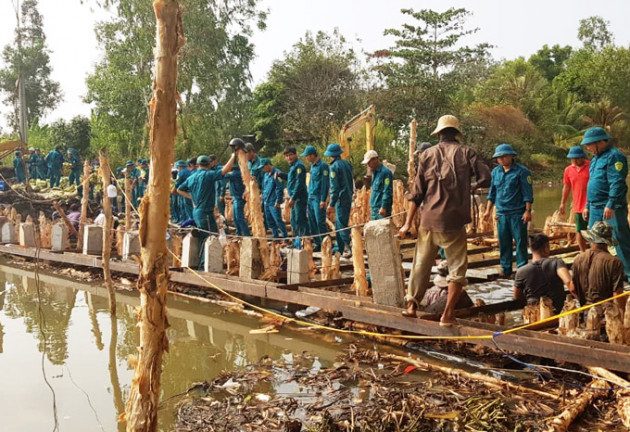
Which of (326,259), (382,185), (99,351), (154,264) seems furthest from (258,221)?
(154,264)

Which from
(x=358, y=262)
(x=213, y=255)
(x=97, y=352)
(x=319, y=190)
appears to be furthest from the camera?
(x=319, y=190)

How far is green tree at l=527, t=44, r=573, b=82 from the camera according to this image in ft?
155

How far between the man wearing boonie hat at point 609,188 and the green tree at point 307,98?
74.1 feet

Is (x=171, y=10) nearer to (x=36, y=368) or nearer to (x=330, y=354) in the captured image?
(x=330, y=354)

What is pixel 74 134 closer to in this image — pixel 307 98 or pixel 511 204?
pixel 307 98

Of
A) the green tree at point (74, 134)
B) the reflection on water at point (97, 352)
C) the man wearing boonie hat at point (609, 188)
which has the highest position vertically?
the green tree at point (74, 134)

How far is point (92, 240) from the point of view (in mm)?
13422

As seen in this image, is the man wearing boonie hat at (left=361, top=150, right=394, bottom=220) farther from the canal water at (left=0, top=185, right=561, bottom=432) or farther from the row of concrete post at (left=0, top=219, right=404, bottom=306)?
the canal water at (left=0, top=185, right=561, bottom=432)

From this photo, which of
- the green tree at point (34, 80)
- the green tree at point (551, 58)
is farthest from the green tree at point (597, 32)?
the green tree at point (34, 80)

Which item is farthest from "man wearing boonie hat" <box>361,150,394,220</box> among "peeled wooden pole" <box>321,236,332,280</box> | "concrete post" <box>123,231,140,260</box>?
"concrete post" <box>123,231,140,260</box>

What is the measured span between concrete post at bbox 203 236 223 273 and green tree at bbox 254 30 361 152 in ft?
65.4

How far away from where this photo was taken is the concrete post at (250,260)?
31.4 ft

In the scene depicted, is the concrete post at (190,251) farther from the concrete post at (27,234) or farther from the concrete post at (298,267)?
the concrete post at (27,234)

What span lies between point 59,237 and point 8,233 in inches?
123
